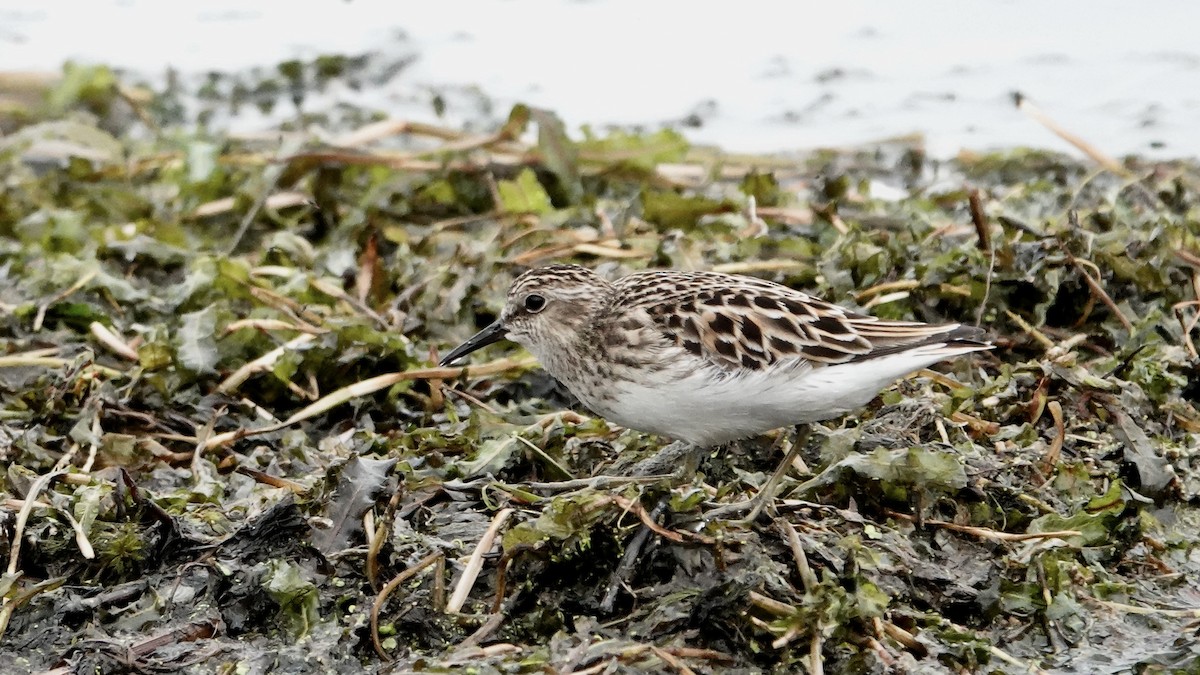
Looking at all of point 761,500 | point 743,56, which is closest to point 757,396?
point 761,500

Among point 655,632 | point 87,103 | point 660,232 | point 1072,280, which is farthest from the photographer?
point 87,103

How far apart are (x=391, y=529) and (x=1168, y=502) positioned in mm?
2663

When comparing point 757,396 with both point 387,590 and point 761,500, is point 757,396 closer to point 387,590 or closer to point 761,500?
point 761,500

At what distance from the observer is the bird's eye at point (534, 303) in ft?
18.5

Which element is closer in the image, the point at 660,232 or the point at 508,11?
the point at 660,232

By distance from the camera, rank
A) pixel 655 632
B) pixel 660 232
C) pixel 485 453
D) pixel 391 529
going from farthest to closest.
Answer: pixel 660 232
pixel 485 453
pixel 391 529
pixel 655 632

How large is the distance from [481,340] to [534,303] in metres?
0.33

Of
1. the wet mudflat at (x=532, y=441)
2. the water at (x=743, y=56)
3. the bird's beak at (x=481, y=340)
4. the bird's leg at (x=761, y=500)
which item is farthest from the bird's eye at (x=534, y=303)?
the water at (x=743, y=56)

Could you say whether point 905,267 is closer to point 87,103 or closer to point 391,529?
point 391,529

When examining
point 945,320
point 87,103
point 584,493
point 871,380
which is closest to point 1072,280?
point 945,320

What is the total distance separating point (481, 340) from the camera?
5898 mm

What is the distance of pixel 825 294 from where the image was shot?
6.62m

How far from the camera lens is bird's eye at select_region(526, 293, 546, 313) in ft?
18.5

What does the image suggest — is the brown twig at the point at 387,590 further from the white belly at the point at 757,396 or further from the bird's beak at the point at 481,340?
the bird's beak at the point at 481,340
